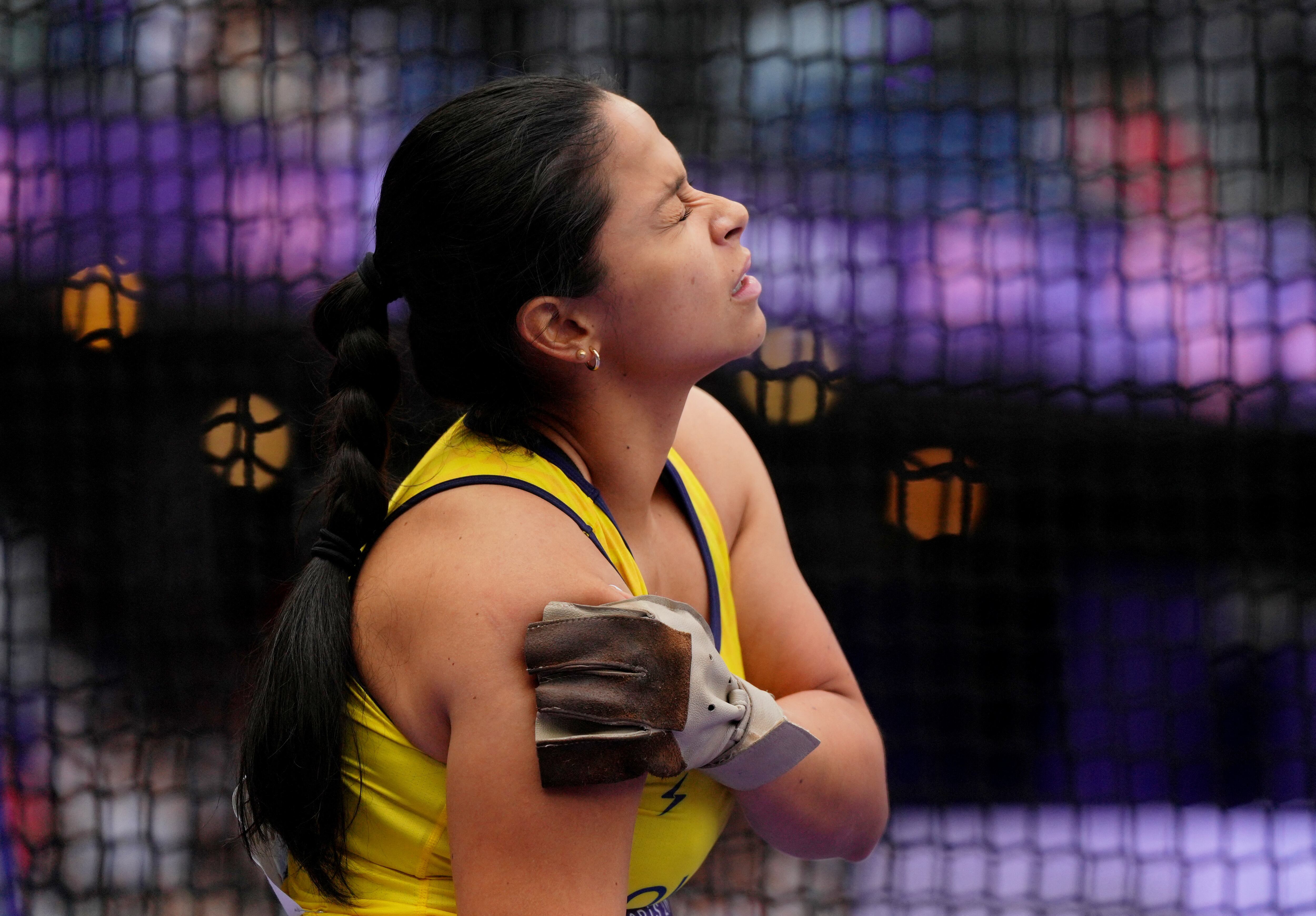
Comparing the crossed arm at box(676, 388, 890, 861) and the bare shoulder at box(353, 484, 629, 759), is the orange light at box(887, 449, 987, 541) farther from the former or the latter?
the bare shoulder at box(353, 484, 629, 759)

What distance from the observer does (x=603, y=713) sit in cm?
74

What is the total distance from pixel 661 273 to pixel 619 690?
358mm

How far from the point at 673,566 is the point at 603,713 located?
343 mm

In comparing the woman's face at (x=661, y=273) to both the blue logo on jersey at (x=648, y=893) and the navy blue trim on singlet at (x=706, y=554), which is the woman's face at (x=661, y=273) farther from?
the blue logo on jersey at (x=648, y=893)

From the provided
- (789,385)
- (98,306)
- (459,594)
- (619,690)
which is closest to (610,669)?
(619,690)

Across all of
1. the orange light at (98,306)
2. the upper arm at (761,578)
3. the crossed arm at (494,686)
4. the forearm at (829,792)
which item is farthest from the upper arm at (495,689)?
the orange light at (98,306)

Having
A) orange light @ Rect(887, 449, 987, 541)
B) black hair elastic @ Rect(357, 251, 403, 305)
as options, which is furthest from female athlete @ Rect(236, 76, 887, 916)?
orange light @ Rect(887, 449, 987, 541)

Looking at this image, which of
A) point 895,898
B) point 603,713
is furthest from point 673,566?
point 895,898

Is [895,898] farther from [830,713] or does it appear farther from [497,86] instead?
[497,86]

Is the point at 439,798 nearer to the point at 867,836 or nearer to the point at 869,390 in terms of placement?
the point at 867,836

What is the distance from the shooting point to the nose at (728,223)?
953mm

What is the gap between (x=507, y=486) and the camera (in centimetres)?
86

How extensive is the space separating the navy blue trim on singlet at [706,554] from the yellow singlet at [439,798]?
0.13 m

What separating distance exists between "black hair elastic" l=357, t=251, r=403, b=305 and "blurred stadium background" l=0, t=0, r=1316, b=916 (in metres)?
1.20
